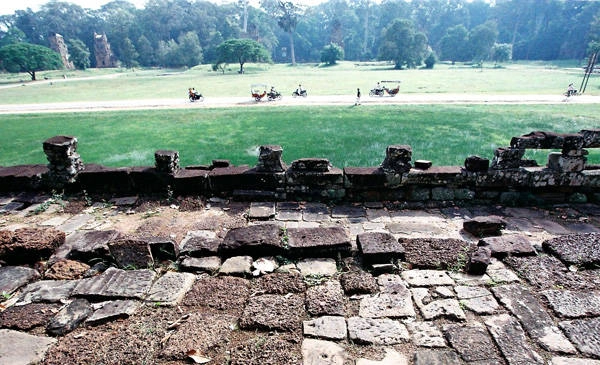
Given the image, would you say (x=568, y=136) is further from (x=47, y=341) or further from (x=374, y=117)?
(x=374, y=117)

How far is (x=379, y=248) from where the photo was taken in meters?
3.86

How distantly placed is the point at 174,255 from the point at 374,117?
1254 cm

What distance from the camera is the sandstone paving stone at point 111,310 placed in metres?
3.03

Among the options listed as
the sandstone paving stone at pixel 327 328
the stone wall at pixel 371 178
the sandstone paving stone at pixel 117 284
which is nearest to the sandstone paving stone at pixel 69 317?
the sandstone paving stone at pixel 117 284

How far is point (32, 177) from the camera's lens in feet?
19.8

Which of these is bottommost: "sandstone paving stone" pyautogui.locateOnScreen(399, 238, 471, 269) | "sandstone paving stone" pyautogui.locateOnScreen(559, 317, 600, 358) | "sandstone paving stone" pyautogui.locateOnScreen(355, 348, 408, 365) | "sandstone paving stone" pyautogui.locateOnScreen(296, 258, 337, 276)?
"sandstone paving stone" pyautogui.locateOnScreen(296, 258, 337, 276)

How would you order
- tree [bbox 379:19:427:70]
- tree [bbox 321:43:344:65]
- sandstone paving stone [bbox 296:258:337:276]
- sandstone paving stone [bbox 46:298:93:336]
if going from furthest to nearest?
tree [bbox 321:43:344:65]
tree [bbox 379:19:427:70]
sandstone paving stone [bbox 296:258:337:276]
sandstone paving stone [bbox 46:298:93:336]

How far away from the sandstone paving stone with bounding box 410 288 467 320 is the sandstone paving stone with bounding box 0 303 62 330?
319 centimetres

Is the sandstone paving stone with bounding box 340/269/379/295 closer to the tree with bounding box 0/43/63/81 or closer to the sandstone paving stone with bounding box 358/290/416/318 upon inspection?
the sandstone paving stone with bounding box 358/290/416/318

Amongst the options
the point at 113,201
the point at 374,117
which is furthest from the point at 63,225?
the point at 374,117

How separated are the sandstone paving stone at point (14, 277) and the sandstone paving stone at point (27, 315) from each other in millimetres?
399

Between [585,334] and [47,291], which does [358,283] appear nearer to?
[585,334]

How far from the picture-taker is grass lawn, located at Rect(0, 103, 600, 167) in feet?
32.4

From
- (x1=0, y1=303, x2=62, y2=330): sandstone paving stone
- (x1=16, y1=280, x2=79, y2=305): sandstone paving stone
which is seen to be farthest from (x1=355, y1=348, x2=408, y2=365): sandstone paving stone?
(x1=16, y1=280, x2=79, y2=305): sandstone paving stone
